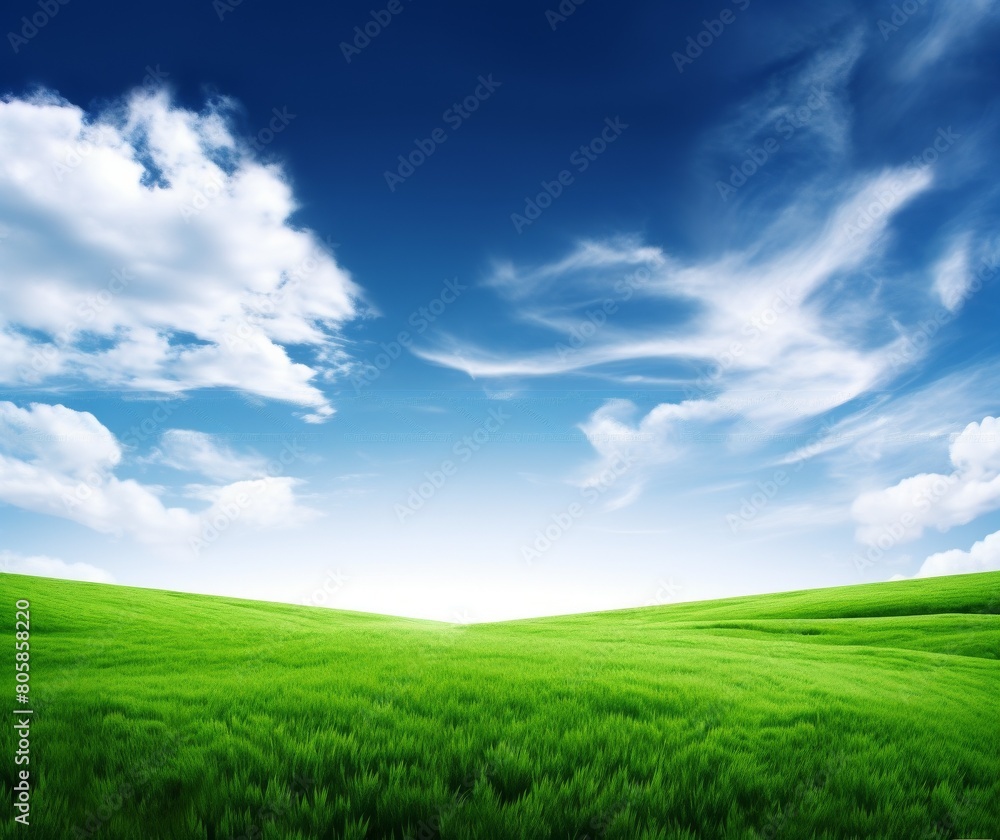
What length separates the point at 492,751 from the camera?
16.8ft

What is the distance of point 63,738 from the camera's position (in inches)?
216

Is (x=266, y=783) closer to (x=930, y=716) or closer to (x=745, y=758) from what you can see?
(x=745, y=758)

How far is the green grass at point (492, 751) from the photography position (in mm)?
4023

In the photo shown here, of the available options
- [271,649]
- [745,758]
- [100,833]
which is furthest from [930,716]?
[271,649]

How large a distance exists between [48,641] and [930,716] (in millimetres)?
20931

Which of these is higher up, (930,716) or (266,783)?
(266,783)

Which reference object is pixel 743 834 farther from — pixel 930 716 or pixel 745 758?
pixel 930 716

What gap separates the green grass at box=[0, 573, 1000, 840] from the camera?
402 cm

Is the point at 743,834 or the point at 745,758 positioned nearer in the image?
the point at 743,834

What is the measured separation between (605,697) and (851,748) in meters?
3.00

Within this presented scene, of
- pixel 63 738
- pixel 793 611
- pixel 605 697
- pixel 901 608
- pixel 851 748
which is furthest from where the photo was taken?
pixel 793 611

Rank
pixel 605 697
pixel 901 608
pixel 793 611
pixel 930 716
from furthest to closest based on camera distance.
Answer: pixel 793 611 < pixel 901 608 < pixel 930 716 < pixel 605 697

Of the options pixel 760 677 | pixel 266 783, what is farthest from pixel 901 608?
pixel 266 783

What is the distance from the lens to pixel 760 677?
35.6 ft
